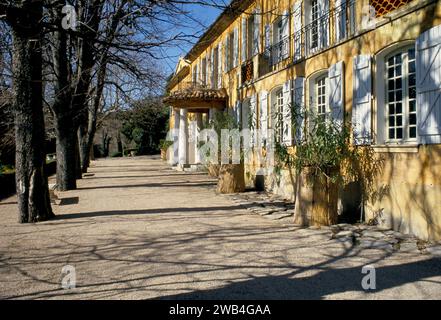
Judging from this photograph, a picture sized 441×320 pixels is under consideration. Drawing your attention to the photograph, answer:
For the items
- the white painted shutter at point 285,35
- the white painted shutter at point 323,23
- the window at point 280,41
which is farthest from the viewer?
the window at point 280,41

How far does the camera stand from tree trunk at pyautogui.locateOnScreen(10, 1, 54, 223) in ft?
26.2

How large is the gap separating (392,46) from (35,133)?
653cm

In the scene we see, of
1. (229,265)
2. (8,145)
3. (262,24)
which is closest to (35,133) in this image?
(229,265)

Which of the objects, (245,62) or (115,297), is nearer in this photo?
(115,297)

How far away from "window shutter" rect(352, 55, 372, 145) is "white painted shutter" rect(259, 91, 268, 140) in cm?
468

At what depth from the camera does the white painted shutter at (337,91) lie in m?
8.56

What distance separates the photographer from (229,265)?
17.1 feet

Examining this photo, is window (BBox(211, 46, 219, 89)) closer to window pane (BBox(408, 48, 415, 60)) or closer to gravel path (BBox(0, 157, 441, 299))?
gravel path (BBox(0, 157, 441, 299))

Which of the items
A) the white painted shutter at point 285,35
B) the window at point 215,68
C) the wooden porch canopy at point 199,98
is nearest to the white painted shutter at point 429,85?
the white painted shutter at point 285,35

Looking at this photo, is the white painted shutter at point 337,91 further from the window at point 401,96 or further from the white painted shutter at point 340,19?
the window at point 401,96

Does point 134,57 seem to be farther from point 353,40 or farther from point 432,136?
point 432,136

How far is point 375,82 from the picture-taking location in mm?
7641

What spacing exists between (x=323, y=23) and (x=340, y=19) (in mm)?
779

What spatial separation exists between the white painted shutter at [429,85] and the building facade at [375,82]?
14 mm
